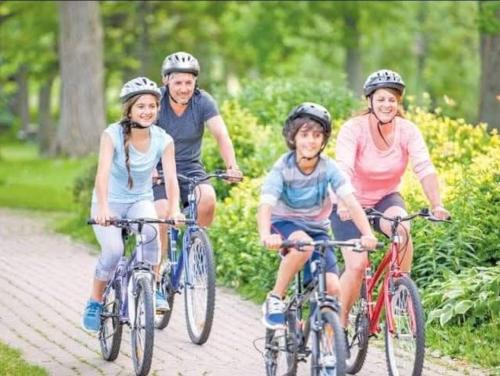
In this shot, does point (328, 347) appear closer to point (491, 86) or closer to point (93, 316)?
point (93, 316)

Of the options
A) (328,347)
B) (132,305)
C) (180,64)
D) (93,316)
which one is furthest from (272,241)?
(180,64)

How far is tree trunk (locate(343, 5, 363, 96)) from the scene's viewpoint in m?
34.2

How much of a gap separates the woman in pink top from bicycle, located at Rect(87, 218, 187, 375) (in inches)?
43.9

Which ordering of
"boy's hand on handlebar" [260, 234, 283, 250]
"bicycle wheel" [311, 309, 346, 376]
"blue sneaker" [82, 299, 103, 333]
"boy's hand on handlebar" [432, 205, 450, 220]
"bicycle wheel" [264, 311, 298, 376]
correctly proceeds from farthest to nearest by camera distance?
"blue sneaker" [82, 299, 103, 333] → "boy's hand on handlebar" [432, 205, 450, 220] → "bicycle wheel" [264, 311, 298, 376] → "boy's hand on handlebar" [260, 234, 283, 250] → "bicycle wheel" [311, 309, 346, 376]

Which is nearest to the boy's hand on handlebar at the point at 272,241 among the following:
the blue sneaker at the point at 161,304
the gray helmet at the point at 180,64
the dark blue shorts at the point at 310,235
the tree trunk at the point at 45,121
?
the dark blue shorts at the point at 310,235

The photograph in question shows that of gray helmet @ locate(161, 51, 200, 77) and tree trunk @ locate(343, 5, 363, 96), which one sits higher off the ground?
tree trunk @ locate(343, 5, 363, 96)

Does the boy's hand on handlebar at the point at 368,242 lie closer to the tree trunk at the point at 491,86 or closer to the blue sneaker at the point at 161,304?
the blue sneaker at the point at 161,304

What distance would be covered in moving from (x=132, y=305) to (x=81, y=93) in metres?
19.0

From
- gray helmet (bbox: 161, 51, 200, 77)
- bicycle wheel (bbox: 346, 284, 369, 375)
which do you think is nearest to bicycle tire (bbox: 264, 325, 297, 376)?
bicycle wheel (bbox: 346, 284, 369, 375)

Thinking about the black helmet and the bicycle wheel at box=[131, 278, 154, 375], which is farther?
the bicycle wheel at box=[131, 278, 154, 375]

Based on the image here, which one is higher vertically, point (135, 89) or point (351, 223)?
point (135, 89)

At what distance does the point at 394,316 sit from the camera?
8141mm

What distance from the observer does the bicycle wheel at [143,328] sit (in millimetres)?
8367

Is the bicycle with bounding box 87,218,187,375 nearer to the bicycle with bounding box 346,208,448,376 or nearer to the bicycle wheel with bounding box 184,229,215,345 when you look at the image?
the bicycle wheel with bounding box 184,229,215,345
